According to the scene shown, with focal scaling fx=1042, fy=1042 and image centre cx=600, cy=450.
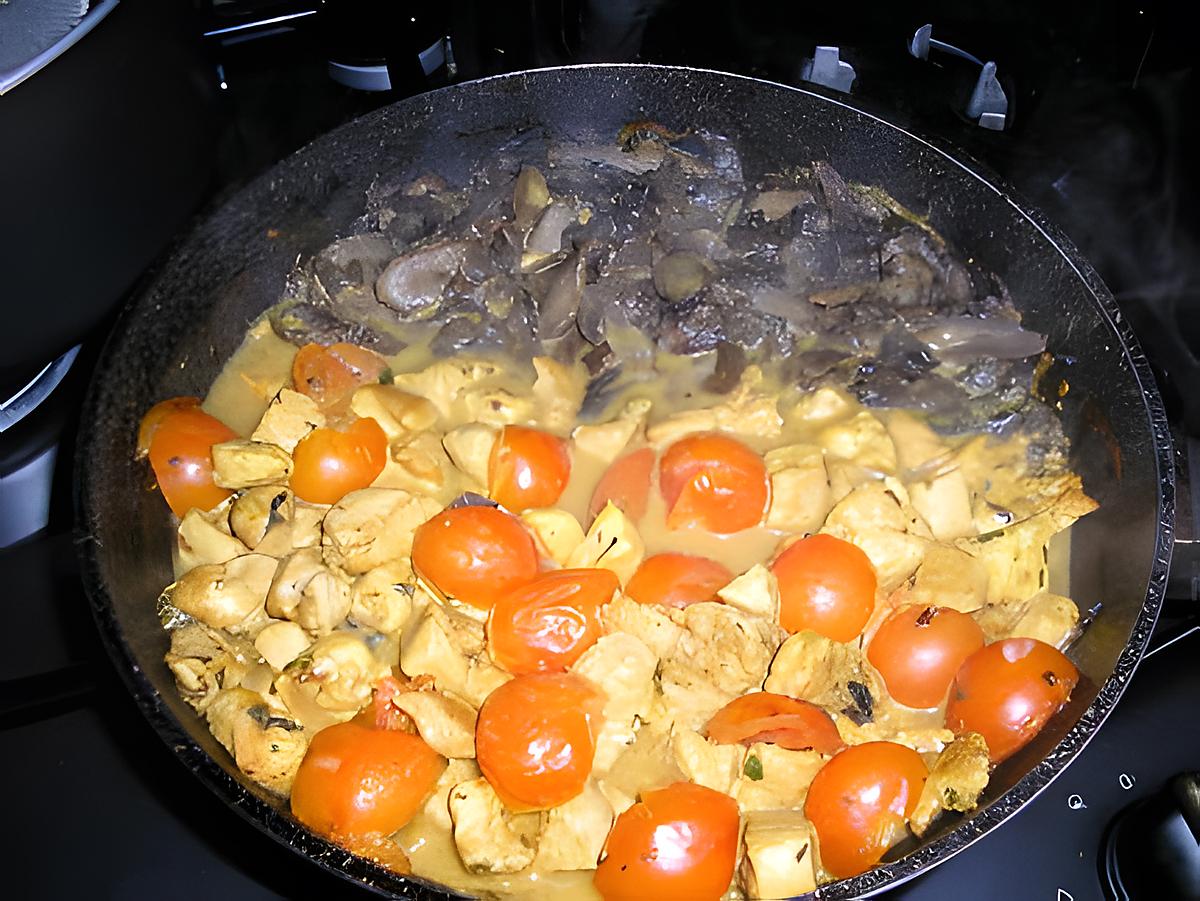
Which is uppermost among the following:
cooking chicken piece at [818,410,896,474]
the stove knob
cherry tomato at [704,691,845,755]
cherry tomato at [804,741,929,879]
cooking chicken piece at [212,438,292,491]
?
cooking chicken piece at [212,438,292,491]

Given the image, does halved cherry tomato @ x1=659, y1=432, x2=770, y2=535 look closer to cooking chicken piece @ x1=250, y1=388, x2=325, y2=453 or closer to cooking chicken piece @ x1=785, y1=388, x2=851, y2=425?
cooking chicken piece @ x1=785, y1=388, x2=851, y2=425

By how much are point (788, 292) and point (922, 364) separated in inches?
12.1

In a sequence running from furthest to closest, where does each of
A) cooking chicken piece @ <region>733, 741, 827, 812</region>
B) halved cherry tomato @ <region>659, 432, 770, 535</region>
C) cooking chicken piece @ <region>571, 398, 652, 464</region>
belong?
cooking chicken piece @ <region>571, 398, 652, 464</region> < halved cherry tomato @ <region>659, 432, 770, 535</region> < cooking chicken piece @ <region>733, 741, 827, 812</region>

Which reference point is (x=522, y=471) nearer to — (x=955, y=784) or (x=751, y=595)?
(x=751, y=595)

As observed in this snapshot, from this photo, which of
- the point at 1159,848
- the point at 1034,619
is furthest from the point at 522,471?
the point at 1159,848

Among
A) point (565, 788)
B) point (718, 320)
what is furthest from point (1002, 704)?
point (718, 320)

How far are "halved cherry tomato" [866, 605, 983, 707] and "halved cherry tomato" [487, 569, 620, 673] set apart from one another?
1.53 ft

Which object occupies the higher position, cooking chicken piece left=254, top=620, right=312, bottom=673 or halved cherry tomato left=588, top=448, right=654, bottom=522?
halved cherry tomato left=588, top=448, right=654, bottom=522

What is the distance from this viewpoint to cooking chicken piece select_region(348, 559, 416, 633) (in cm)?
169

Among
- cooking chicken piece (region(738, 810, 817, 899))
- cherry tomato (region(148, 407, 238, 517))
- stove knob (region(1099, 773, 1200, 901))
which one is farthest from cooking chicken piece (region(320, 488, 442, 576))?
stove knob (region(1099, 773, 1200, 901))

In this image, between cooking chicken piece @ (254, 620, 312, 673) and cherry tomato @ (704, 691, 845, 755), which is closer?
cherry tomato @ (704, 691, 845, 755)

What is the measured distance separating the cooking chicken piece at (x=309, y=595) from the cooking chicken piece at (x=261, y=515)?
0.32 feet

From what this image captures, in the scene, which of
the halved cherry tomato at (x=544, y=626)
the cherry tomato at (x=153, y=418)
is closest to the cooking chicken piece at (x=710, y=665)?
the halved cherry tomato at (x=544, y=626)

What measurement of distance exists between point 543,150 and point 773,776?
1.34 m
